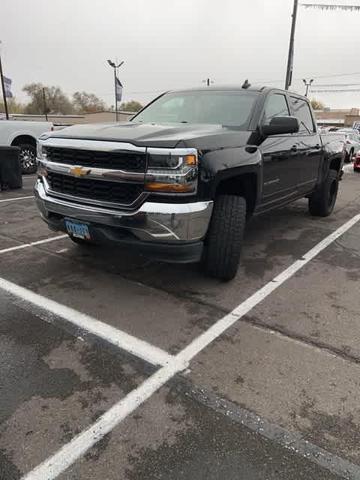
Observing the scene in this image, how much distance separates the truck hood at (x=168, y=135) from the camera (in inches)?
126

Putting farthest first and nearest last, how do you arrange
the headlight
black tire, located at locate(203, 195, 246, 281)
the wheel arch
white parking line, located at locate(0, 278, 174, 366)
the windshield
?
1. the wheel arch
2. the windshield
3. black tire, located at locate(203, 195, 246, 281)
4. the headlight
5. white parking line, located at locate(0, 278, 174, 366)

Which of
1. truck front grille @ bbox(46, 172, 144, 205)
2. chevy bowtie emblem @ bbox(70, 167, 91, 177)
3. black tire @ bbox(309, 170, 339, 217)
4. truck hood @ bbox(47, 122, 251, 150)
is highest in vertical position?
truck hood @ bbox(47, 122, 251, 150)

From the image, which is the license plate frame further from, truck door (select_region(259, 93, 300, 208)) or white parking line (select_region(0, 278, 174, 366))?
truck door (select_region(259, 93, 300, 208))

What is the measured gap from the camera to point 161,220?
3189mm

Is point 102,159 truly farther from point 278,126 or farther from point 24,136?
point 24,136

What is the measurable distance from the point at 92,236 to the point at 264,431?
81.5 inches

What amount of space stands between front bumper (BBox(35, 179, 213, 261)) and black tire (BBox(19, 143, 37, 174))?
8.02 m

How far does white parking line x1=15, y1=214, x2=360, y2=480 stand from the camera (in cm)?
194

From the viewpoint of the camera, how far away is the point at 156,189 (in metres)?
3.19

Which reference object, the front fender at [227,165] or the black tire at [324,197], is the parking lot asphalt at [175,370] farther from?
the black tire at [324,197]

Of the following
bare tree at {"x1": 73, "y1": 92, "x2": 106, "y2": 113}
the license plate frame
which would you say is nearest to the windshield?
the license plate frame

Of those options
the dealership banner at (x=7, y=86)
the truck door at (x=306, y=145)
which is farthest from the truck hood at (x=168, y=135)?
the dealership banner at (x=7, y=86)

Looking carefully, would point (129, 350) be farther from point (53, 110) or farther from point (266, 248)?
point (53, 110)

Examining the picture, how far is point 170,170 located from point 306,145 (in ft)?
10.3
